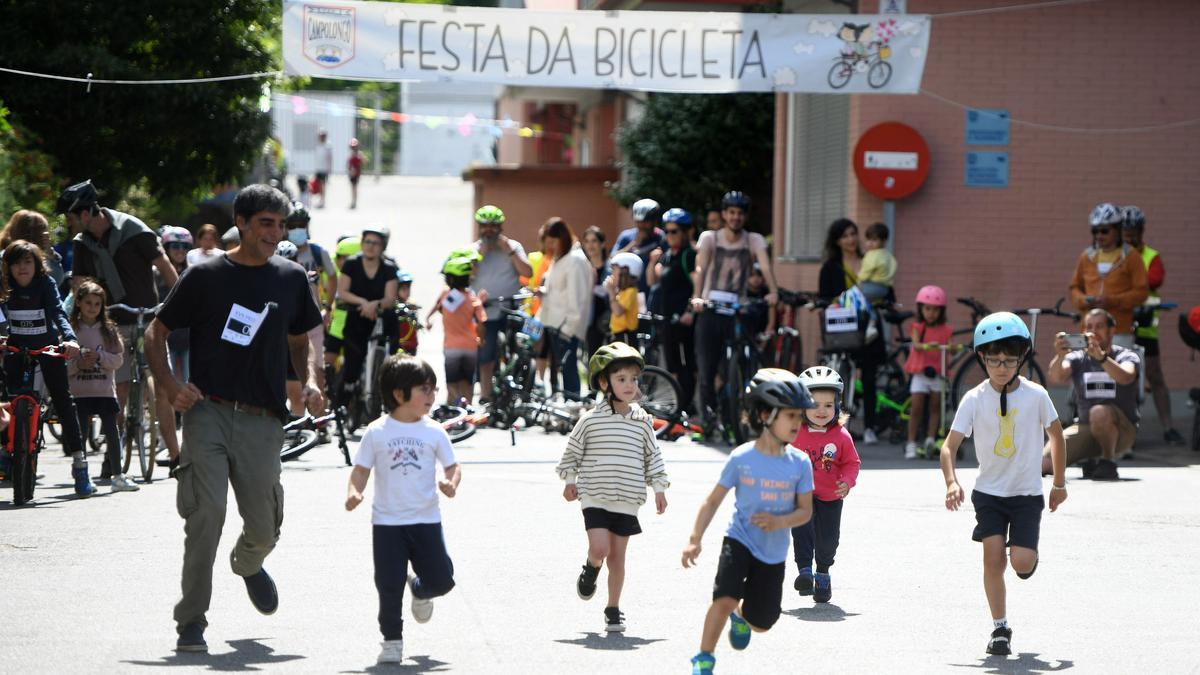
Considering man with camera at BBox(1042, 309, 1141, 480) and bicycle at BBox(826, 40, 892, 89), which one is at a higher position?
bicycle at BBox(826, 40, 892, 89)

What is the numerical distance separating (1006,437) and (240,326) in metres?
3.20

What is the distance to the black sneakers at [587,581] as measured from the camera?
748 centimetres

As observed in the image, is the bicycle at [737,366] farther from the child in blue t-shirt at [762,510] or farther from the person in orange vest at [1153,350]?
the child in blue t-shirt at [762,510]

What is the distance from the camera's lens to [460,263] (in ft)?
49.0

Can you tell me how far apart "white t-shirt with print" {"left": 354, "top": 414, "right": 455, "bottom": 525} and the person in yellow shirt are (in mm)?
8545

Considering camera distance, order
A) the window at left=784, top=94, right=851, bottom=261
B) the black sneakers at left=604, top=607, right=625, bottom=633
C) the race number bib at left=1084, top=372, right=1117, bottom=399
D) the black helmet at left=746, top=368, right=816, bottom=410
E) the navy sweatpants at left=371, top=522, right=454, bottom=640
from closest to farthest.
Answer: the black helmet at left=746, top=368, right=816, bottom=410
the navy sweatpants at left=371, top=522, right=454, bottom=640
the black sneakers at left=604, top=607, right=625, bottom=633
the race number bib at left=1084, top=372, right=1117, bottom=399
the window at left=784, top=94, right=851, bottom=261

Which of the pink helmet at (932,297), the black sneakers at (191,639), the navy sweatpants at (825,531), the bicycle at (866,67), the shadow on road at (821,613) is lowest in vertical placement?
the shadow on road at (821,613)

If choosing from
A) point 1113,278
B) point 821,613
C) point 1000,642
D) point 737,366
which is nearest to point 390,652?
point 821,613

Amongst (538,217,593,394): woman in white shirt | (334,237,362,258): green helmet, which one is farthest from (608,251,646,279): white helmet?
(334,237,362,258): green helmet

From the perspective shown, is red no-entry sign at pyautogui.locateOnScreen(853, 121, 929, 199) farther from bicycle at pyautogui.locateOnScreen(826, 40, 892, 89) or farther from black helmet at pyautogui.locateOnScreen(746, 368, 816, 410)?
black helmet at pyautogui.locateOnScreen(746, 368, 816, 410)

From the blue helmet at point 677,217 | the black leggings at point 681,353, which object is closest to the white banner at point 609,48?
the blue helmet at point 677,217

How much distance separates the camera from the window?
1856cm

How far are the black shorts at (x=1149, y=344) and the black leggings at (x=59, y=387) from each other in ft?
28.4

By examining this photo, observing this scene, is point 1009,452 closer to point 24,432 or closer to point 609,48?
point 24,432
